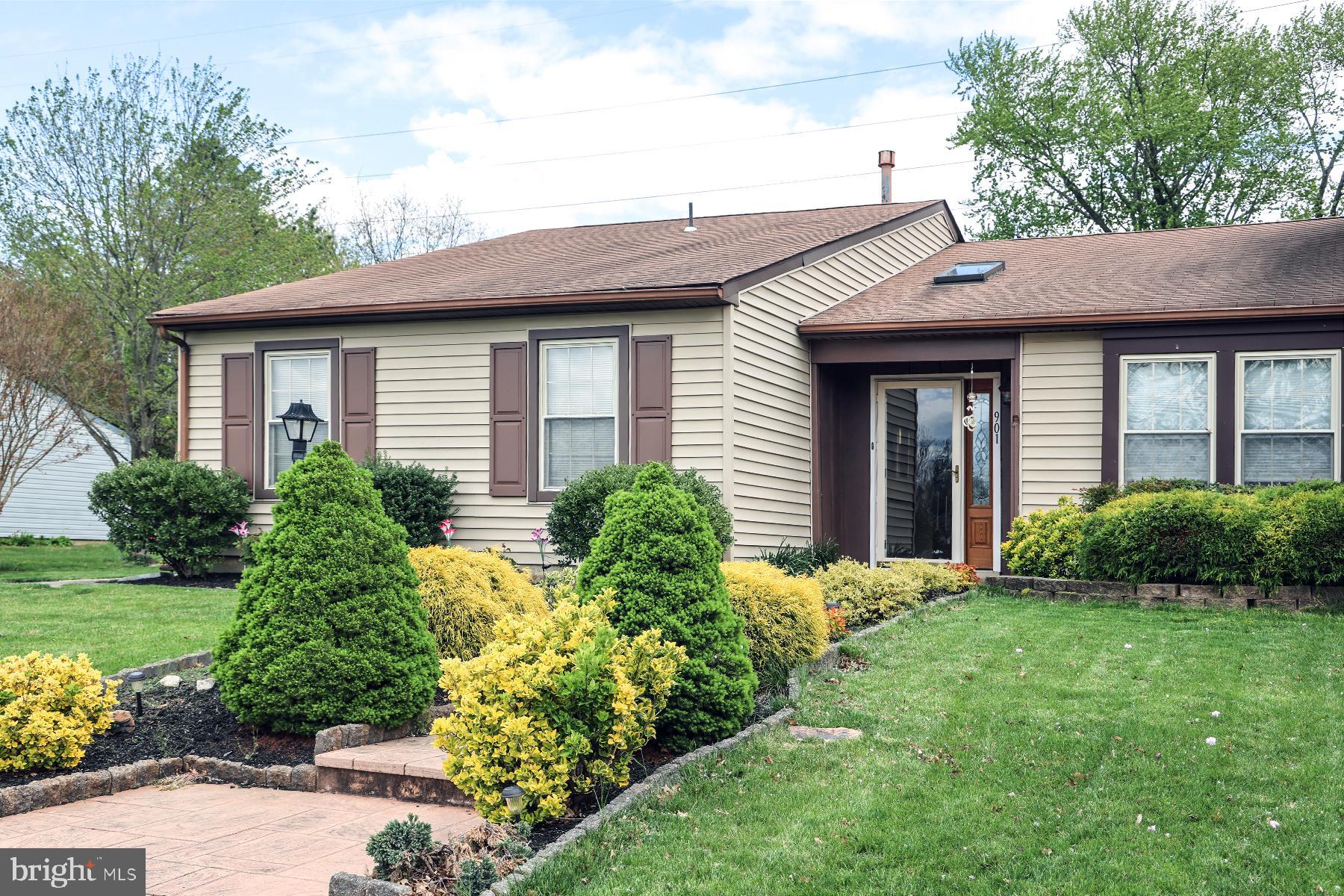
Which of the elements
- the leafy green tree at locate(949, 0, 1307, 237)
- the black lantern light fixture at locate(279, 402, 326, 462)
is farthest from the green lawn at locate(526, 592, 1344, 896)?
the leafy green tree at locate(949, 0, 1307, 237)

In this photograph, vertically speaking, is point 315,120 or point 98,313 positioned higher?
point 315,120

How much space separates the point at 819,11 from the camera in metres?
20.2

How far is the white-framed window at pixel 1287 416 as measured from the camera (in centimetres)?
1125

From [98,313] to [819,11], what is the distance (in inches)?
581

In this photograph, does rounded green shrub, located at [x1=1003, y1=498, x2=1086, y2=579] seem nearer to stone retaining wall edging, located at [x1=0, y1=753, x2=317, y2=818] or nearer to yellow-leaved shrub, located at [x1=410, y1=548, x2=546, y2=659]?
yellow-leaved shrub, located at [x1=410, y1=548, x2=546, y2=659]

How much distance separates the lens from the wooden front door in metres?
13.0

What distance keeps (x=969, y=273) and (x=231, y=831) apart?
11439mm

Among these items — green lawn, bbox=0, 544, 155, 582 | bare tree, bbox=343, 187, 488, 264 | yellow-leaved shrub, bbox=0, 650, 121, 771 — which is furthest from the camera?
bare tree, bbox=343, 187, 488, 264

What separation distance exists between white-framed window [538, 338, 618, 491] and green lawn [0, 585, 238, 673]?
3409mm

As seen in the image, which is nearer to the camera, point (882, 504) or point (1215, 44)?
point (882, 504)

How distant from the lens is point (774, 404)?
12328 millimetres

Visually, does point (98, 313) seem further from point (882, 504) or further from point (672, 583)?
point (672, 583)

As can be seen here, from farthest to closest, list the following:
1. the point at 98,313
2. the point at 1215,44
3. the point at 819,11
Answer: the point at 1215,44, the point at 98,313, the point at 819,11

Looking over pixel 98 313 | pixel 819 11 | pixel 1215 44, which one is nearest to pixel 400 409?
pixel 819 11
